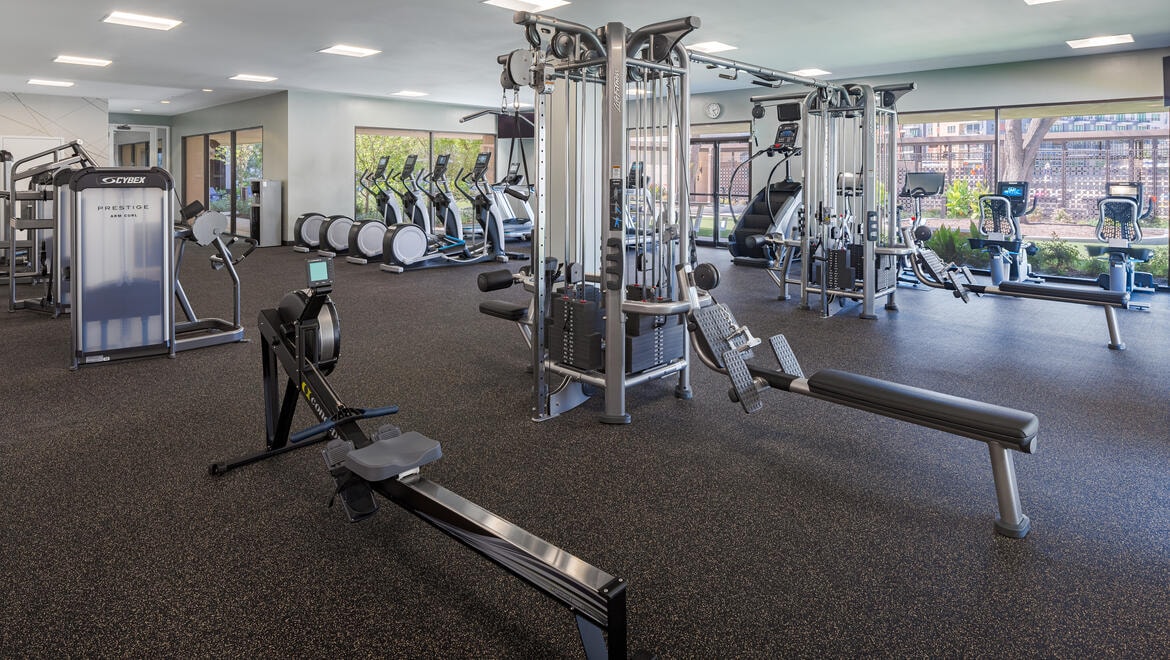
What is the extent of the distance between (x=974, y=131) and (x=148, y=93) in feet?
40.8

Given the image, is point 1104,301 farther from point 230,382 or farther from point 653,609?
point 230,382

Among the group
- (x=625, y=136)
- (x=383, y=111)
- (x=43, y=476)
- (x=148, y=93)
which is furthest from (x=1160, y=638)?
(x=148, y=93)

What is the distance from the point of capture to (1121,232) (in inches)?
269

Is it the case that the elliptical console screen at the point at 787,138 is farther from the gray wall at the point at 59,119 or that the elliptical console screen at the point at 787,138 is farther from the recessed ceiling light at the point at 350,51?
the gray wall at the point at 59,119

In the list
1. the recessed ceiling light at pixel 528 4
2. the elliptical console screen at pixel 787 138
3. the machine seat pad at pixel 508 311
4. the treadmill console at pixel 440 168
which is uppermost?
the recessed ceiling light at pixel 528 4

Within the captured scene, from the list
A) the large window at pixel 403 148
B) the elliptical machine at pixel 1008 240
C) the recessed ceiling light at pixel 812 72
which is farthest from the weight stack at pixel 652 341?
the large window at pixel 403 148

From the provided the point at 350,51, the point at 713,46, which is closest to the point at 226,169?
the point at 350,51

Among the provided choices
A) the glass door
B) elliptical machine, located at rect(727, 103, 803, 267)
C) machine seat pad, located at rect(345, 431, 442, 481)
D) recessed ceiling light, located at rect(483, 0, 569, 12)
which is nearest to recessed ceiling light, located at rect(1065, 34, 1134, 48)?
elliptical machine, located at rect(727, 103, 803, 267)

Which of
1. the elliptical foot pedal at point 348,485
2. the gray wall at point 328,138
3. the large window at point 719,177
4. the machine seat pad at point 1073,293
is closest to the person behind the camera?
the elliptical foot pedal at point 348,485

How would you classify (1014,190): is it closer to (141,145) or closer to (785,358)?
(785,358)

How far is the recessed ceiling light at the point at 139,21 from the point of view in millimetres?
6406

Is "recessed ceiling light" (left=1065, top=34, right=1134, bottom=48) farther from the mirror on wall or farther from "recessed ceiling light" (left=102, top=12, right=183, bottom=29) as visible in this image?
the mirror on wall

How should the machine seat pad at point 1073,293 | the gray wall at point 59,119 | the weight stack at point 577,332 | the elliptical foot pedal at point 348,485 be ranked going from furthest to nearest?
the gray wall at point 59,119, the machine seat pad at point 1073,293, the weight stack at point 577,332, the elliptical foot pedal at point 348,485

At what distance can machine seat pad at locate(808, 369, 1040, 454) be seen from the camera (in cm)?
229
